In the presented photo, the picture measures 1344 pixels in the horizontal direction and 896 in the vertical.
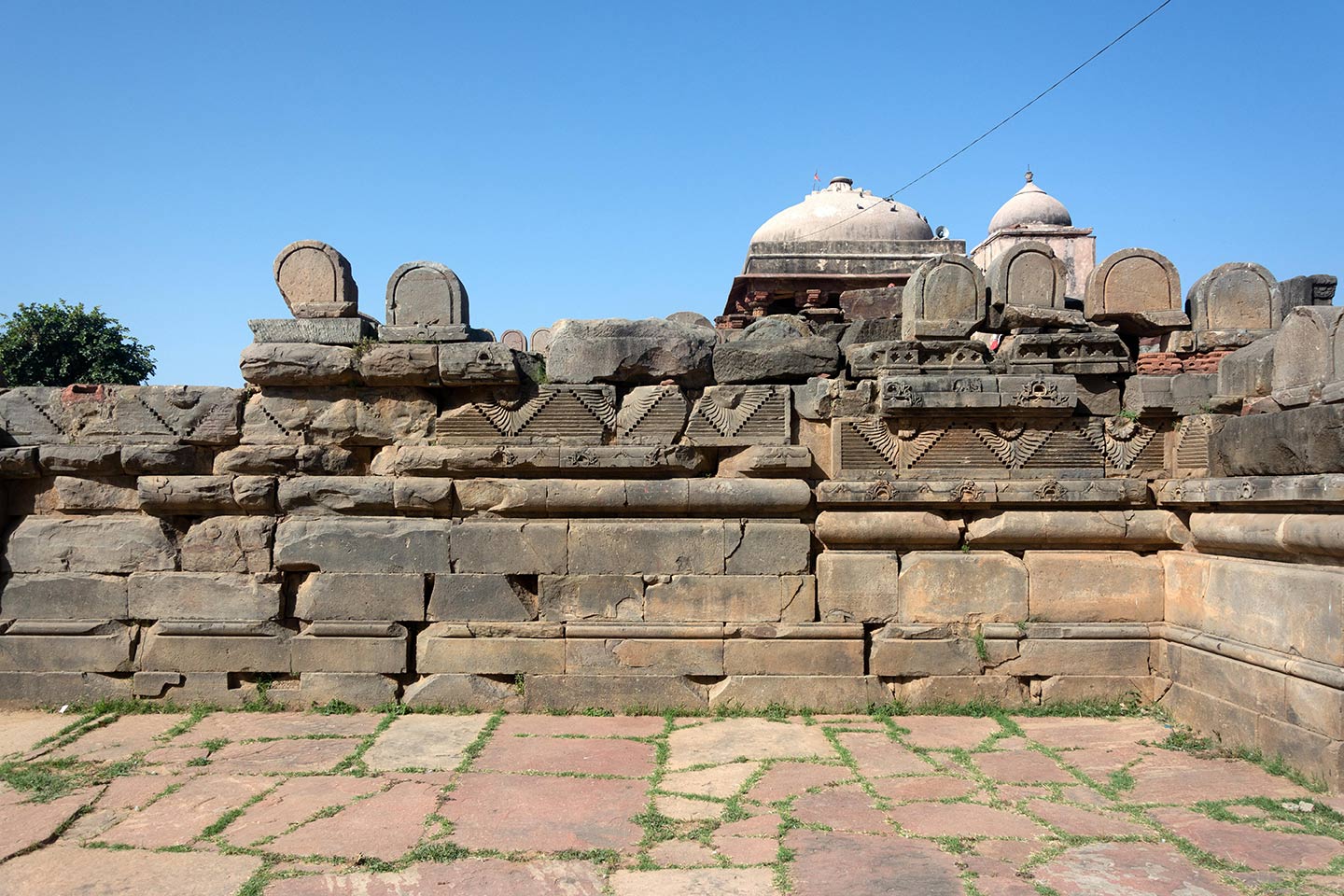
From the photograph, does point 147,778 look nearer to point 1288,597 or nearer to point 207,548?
point 207,548

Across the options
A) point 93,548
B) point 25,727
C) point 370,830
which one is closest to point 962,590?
point 370,830

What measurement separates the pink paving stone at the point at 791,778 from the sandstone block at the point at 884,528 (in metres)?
1.56

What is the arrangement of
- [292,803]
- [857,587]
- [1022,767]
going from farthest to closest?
[857,587] < [1022,767] < [292,803]

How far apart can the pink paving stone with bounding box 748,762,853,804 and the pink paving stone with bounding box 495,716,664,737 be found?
0.89m

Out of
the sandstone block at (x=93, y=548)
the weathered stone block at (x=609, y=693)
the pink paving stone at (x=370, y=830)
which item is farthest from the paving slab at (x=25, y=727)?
the weathered stone block at (x=609, y=693)

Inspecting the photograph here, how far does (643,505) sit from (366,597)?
6.10 feet

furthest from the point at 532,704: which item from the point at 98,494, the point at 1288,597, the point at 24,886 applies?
the point at 1288,597

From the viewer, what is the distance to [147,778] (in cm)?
458

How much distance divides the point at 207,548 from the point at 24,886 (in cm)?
267

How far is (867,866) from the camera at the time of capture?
11.7ft

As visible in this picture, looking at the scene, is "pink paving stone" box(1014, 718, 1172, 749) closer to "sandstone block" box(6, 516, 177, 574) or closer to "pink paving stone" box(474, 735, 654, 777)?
"pink paving stone" box(474, 735, 654, 777)

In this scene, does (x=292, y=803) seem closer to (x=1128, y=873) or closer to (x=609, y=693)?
(x=609, y=693)

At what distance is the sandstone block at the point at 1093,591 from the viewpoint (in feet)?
19.0

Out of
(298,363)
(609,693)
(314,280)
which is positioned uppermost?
(314,280)
